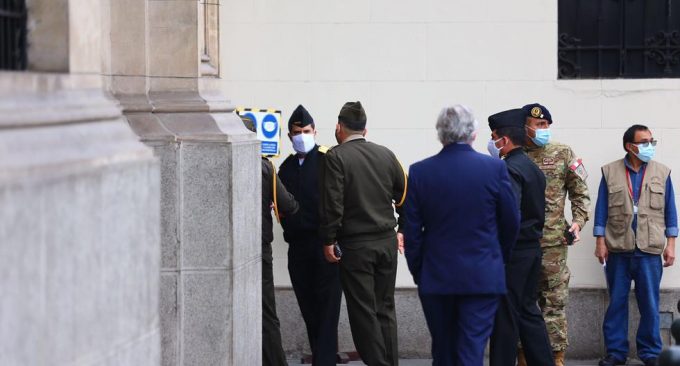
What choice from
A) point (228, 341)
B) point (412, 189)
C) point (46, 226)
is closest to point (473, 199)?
point (412, 189)

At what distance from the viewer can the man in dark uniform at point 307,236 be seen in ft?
32.3

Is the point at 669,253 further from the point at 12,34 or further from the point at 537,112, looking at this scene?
the point at 12,34

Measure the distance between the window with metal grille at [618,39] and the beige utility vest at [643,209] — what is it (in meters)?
0.83

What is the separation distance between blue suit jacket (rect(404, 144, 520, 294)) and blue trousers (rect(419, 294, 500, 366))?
114 millimetres

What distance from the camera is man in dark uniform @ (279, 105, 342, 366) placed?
9.84 m

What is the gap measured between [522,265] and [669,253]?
1.80m

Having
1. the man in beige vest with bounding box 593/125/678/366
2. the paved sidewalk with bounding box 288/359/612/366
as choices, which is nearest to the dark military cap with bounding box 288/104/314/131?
the paved sidewalk with bounding box 288/359/612/366

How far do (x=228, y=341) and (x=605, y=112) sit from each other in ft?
14.1

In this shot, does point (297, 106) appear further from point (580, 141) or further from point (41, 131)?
point (41, 131)

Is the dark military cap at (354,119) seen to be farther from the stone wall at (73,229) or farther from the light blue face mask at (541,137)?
the stone wall at (73,229)

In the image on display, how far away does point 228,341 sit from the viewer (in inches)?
295

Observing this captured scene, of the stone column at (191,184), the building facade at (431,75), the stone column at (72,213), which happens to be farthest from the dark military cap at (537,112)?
the stone column at (72,213)

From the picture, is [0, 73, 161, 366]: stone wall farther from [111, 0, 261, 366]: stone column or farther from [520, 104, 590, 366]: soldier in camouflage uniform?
[520, 104, 590, 366]: soldier in camouflage uniform

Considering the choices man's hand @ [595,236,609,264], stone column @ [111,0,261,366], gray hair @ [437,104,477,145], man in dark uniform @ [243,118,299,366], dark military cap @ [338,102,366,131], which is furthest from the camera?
man's hand @ [595,236,609,264]
